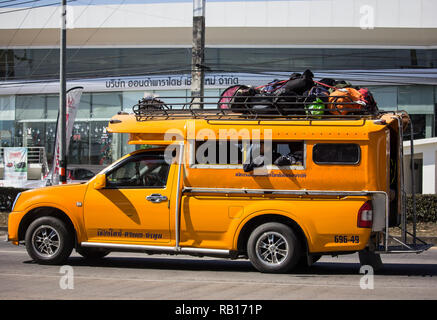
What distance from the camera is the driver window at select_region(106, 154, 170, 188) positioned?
380 inches

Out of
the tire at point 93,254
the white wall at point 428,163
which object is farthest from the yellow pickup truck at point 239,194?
the white wall at point 428,163

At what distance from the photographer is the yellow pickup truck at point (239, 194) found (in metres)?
8.95

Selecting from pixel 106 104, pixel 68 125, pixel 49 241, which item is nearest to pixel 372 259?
pixel 49 241

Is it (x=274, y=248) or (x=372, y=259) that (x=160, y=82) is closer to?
(x=372, y=259)

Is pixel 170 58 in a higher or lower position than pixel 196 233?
higher

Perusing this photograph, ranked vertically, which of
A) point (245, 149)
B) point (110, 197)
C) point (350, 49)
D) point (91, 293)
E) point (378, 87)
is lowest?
point (91, 293)

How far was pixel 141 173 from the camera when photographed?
973 cm

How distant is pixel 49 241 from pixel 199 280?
281 cm

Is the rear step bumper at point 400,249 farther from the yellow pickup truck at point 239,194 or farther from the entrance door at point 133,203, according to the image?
the entrance door at point 133,203

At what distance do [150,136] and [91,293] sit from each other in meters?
2.93

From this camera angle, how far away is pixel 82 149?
3331 cm

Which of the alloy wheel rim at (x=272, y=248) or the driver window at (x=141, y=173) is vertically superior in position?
the driver window at (x=141, y=173)

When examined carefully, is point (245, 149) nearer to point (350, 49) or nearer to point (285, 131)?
point (285, 131)
